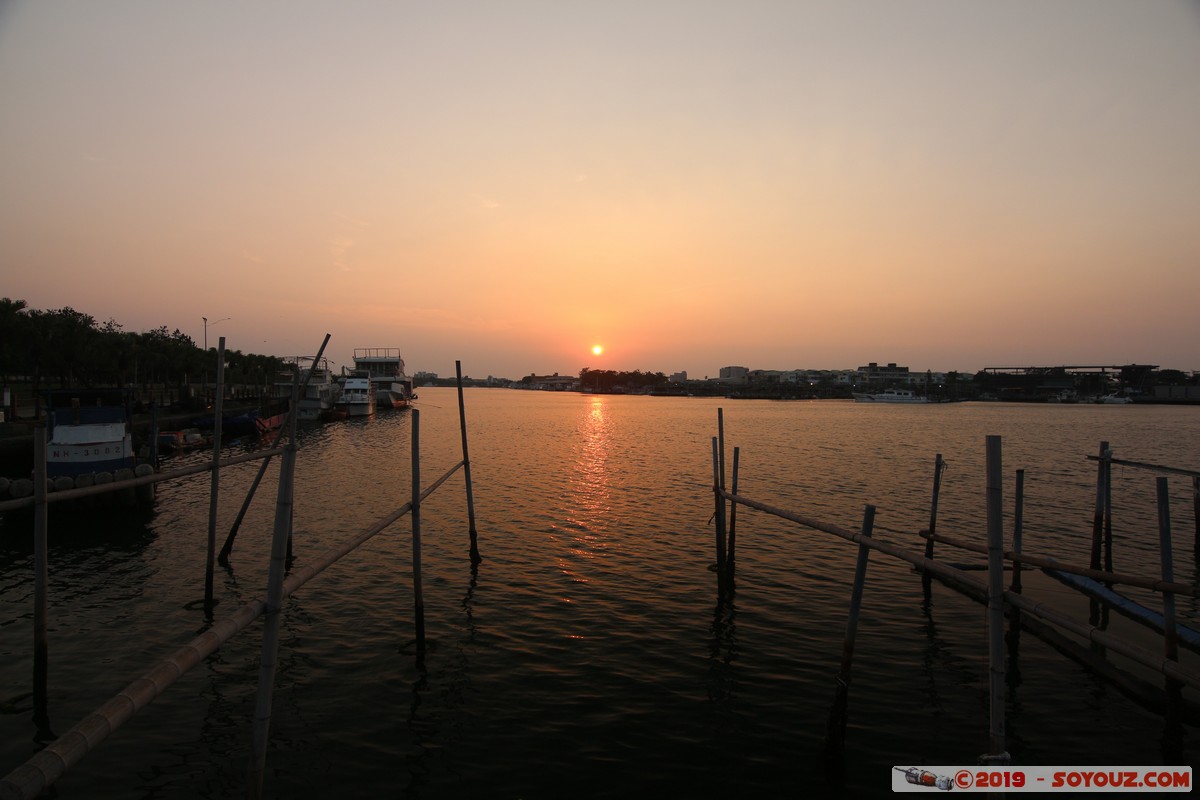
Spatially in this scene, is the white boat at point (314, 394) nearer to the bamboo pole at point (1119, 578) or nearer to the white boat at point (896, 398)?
the bamboo pole at point (1119, 578)

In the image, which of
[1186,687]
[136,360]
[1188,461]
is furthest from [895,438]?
[136,360]

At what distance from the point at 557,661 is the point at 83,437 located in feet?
71.6

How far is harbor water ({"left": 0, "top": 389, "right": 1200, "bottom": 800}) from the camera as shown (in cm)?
794

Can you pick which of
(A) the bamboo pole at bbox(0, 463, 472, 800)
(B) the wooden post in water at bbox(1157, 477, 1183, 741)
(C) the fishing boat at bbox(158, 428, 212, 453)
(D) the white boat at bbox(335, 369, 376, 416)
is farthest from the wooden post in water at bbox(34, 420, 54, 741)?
(D) the white boat at bbox(335, 369, 376, 416)

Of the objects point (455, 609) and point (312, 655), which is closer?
point (312, 655)

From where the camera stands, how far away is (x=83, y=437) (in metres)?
22.9

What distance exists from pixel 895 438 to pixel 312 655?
59286 mm

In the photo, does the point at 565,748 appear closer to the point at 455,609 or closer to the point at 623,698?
the point at 623,698

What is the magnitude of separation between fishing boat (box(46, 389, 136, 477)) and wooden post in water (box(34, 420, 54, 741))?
1740 cm

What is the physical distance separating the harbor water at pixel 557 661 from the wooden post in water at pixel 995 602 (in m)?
2.87

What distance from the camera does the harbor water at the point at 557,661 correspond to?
7.94 metres

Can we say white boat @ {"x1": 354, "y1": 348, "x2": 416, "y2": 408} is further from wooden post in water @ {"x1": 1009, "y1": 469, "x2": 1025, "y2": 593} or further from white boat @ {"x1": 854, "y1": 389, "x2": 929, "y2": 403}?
white boat @ {"x1": 854, "y1": 389, "x2": 929, "y2": 403}

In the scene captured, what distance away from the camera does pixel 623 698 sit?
959 cm

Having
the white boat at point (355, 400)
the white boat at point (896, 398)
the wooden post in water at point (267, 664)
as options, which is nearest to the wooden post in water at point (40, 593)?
the wooden post in water at point (267, 664)
